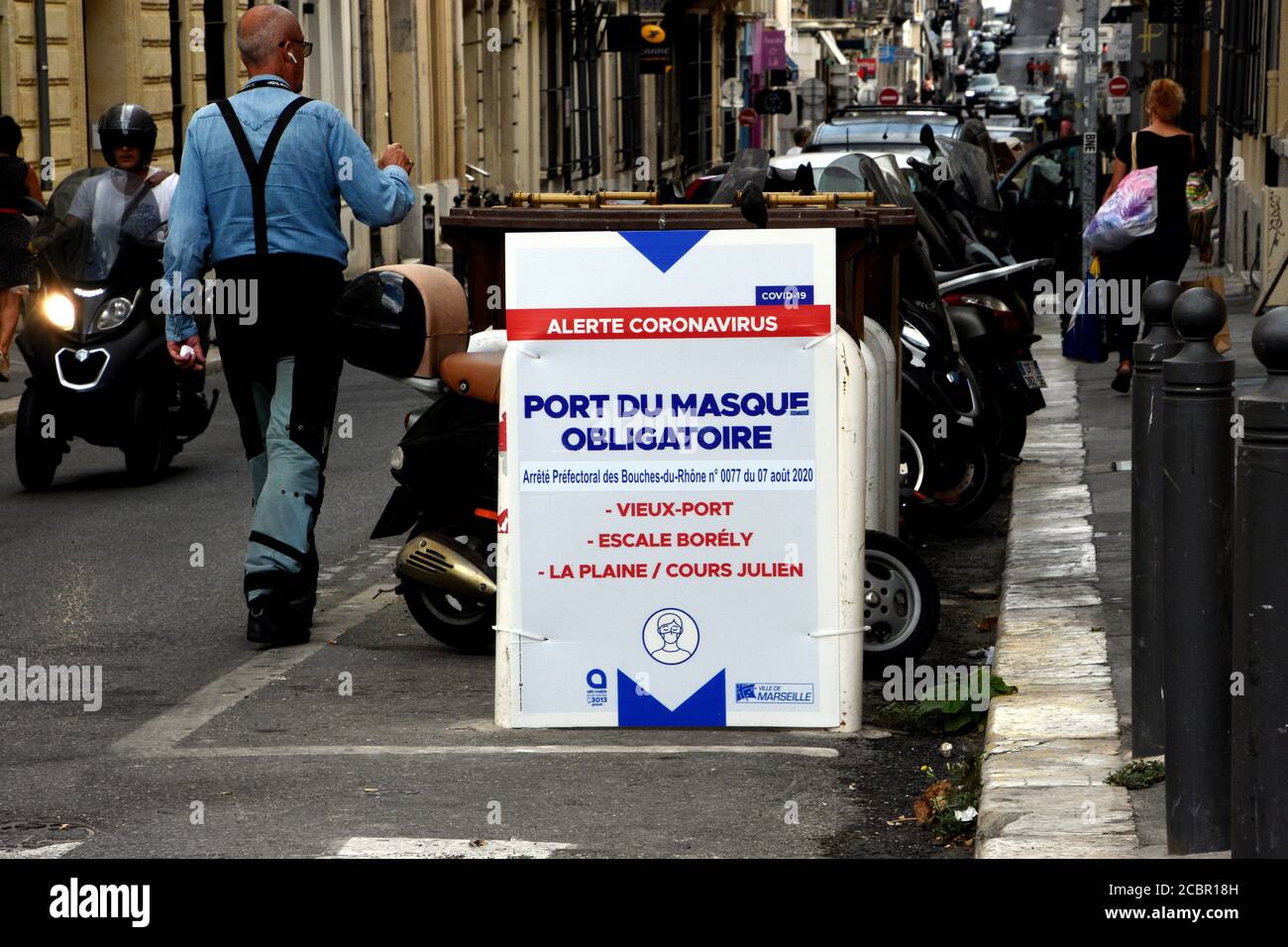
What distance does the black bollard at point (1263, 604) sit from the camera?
3.85 meters

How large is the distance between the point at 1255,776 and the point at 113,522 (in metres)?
6.94

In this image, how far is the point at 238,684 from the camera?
6809mm

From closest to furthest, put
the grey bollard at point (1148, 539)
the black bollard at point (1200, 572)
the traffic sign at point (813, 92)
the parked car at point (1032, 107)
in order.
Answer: the black bollard at point (1200, 572), the grey bollard at point (1148, 539), the traffic sign at point (813, 92), the parked car at point (1032, 107)

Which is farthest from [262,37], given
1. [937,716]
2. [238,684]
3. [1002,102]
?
[1002,102]

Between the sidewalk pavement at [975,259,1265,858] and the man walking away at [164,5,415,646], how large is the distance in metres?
2.26

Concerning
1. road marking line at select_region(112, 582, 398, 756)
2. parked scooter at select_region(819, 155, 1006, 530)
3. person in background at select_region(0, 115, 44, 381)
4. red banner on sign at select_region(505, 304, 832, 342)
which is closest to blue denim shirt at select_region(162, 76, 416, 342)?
road marking line at select_region(112, 582, 398, 756)

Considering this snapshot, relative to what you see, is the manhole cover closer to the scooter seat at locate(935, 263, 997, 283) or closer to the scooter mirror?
the scooter seat at locate(935, 263, 997, 283)

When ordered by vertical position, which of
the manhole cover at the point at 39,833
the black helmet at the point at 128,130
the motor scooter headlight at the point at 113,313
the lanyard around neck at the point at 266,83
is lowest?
the manhole cover at the point at 39,833

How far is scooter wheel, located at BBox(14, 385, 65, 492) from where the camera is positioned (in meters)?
11.1

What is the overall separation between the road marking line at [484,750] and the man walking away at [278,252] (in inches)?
57.0

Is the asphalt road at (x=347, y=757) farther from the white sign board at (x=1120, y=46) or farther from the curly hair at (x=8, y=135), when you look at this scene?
the white sign board at (x=1120, y=46)

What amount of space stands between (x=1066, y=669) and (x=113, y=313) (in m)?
6.04

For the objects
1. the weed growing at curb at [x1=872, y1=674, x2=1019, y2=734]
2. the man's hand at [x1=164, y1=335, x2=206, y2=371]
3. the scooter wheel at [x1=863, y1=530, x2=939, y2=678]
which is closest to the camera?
the weed growing at curb at [x1=872, y1=674, x2=1019, y2=734]
